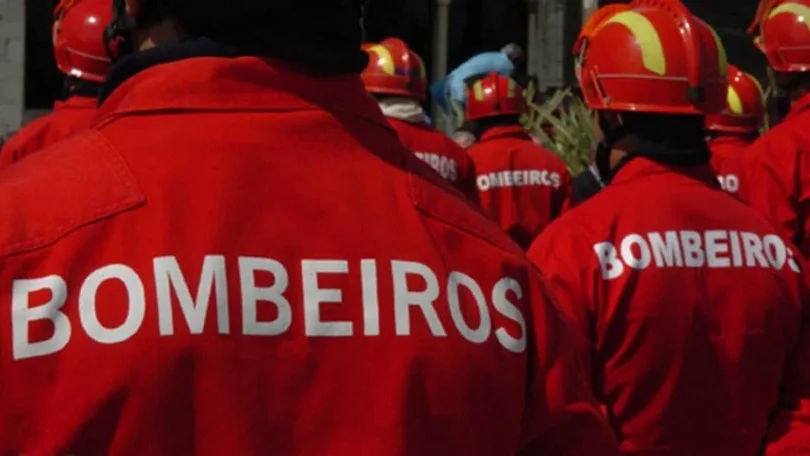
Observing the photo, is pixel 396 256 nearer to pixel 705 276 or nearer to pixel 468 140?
pixel 705 276

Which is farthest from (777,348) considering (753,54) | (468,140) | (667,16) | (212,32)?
(753,54)

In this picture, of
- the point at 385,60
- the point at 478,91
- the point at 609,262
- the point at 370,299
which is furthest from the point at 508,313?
the point at 478,91

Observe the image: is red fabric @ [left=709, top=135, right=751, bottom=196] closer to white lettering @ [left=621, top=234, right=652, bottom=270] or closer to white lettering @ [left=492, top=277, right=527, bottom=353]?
white lettering @ [left=621, top=234, right=652, bottom=270]

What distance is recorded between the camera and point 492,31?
16875 millimetres

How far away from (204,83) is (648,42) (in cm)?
265

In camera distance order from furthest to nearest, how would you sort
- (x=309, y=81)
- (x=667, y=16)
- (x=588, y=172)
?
1. (x=588, y=172)
2. (x=667, y=16)
3. (x=309, y=81)

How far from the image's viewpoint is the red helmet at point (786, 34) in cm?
613

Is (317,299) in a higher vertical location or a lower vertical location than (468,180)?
lower

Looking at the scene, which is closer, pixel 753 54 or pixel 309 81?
pixel 309 81

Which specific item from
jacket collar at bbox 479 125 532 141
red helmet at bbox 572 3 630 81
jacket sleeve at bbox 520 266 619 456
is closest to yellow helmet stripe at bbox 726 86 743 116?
jacket collar at bbox 479 125 532 141

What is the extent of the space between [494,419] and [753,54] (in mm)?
14950

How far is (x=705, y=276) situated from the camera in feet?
11.6

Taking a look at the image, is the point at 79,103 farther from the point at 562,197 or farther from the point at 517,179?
the point at 562,197

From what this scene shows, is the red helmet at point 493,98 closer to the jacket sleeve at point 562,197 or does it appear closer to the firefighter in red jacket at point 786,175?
the jacket sleeve at point 562,197
